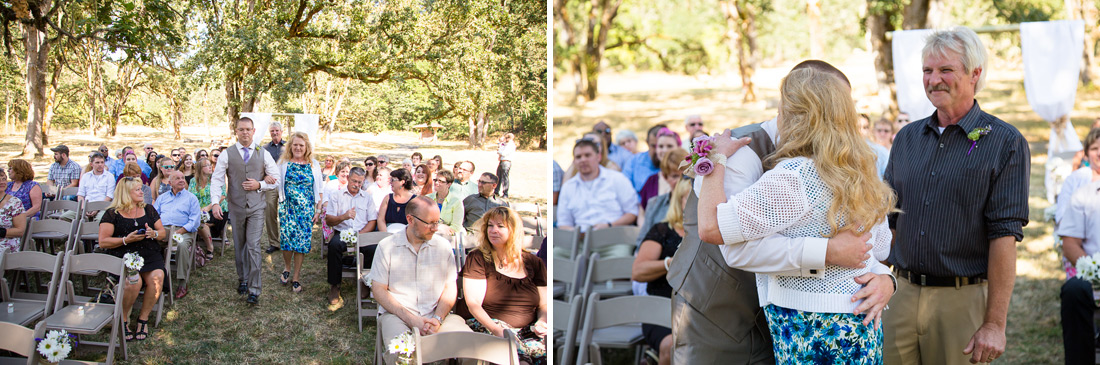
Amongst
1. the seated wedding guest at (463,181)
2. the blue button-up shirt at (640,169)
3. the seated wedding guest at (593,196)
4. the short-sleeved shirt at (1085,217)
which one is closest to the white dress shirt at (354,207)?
the seated wedding guest at (463,181)

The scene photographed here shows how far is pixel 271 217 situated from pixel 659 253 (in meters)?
2.08

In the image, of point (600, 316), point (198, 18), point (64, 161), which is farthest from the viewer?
point (64, 161)

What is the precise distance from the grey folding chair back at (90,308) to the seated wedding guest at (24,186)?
13.1 inches

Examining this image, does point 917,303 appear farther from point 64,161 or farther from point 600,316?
point 64,161

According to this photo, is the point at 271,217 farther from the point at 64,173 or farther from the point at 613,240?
the point at 613,240

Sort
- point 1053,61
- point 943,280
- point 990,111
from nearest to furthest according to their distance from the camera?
point 943,280 → point 1053,61 → point 990,111

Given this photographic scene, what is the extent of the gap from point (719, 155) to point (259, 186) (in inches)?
113

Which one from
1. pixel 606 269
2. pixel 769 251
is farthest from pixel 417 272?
pixel 769 251

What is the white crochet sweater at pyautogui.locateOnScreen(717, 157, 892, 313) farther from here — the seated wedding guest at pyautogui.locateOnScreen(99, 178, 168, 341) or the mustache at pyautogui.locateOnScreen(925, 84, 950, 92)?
the seated wedding guest at pyautogui.locateOnScreen(99, 178, 168, 341)

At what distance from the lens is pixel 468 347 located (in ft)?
9.59

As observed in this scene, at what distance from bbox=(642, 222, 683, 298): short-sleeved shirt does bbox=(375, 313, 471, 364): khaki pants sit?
103 cm

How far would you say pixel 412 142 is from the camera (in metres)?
3.53

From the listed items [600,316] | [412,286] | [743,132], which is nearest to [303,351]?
[412,286]

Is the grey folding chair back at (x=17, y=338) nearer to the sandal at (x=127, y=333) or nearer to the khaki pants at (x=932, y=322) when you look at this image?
the sandal at (x=127, y=333)
